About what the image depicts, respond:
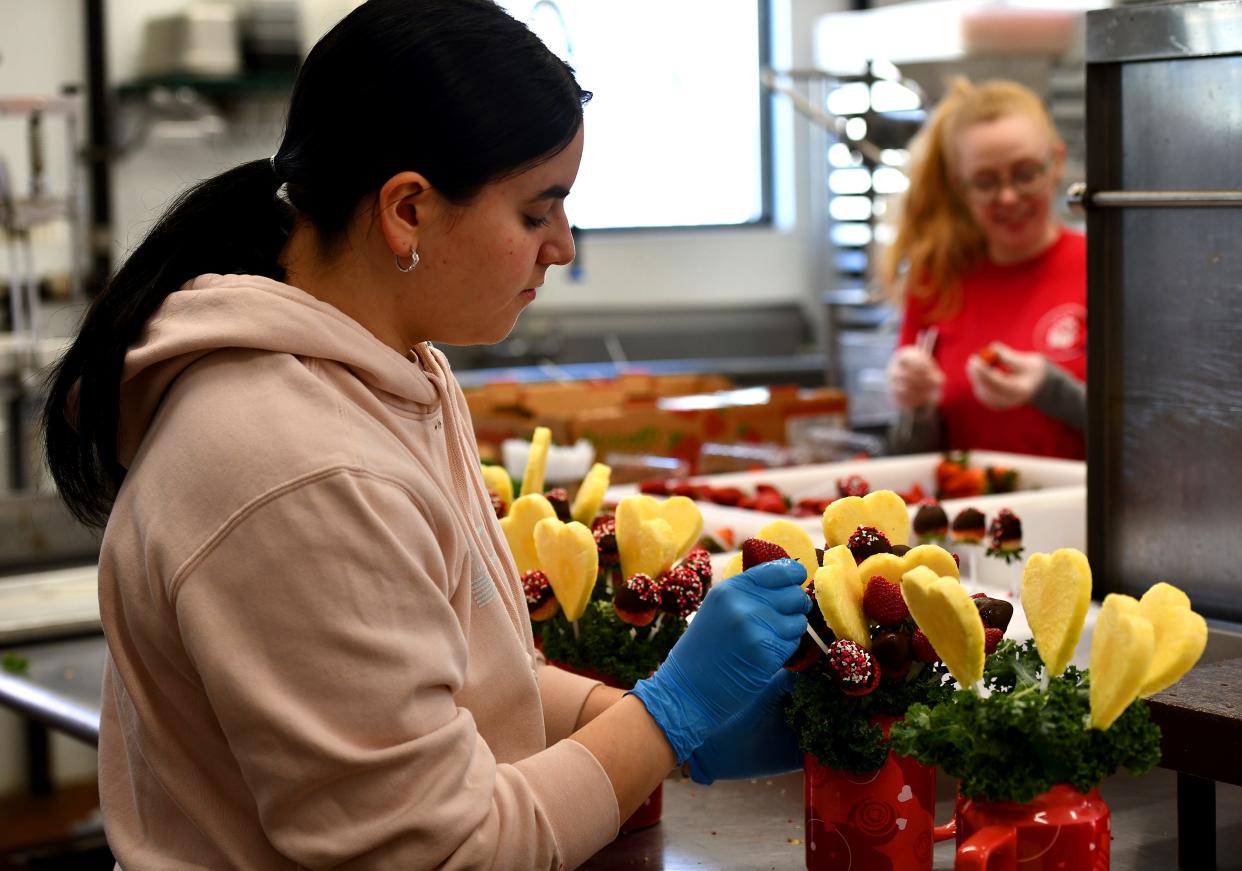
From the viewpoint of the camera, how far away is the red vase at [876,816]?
120 centimetres

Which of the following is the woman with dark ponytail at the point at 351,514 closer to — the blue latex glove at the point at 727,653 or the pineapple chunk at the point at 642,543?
the blue latex glove at the point at 727,653

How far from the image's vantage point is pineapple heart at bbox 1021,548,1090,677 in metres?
1.07

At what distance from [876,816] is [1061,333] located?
2.16m

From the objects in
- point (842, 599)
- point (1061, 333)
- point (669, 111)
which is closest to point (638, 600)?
point (842, 599)

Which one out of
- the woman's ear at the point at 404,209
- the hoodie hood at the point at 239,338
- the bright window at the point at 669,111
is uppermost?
the bright window at the point at 669,111

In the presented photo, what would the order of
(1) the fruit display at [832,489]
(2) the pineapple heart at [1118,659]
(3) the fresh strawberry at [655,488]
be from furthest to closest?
(3) the fresh strawberry at [655,488] < (1) the fruit display at [832,489] < (2) the pineapple heart at [1118,659]

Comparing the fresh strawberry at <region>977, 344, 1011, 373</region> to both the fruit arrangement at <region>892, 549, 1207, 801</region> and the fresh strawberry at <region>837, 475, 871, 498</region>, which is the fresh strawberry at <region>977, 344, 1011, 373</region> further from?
the fruit arrangement at <region>892, 549, 1207, 801</region>

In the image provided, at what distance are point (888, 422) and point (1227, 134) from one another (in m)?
2.42

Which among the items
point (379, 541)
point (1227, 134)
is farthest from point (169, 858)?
point (1227, 134)

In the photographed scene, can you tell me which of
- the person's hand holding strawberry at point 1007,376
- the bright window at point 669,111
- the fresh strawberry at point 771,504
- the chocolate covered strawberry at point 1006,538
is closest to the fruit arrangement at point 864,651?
the chocolate covered strawberry at point 1006,538

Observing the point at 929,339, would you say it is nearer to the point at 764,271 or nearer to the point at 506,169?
the point at 506,169

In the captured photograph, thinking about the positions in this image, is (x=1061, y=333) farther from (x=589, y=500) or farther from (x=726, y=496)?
(x=589, y=500)

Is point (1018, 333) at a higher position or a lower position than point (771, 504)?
higher

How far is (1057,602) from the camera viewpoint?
1.09 metres
